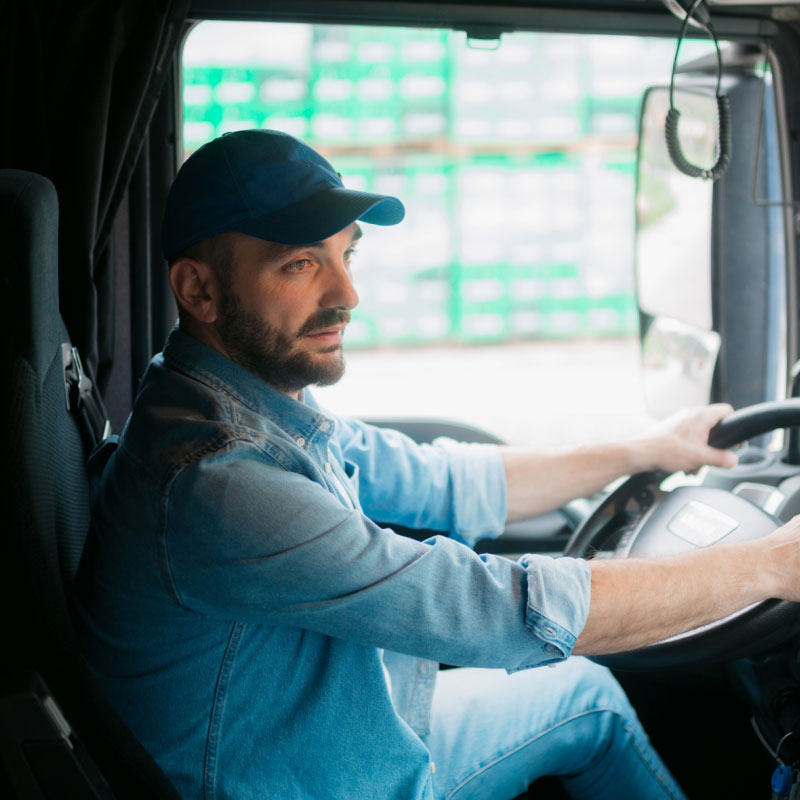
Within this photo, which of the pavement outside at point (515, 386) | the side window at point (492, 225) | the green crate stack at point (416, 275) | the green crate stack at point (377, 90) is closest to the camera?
the pavement outside at point (515, 386)

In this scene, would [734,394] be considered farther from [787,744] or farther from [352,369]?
[352,369]

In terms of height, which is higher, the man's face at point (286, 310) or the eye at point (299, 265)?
the eye at point (299, 265)

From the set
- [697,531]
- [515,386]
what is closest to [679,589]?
[697,531]

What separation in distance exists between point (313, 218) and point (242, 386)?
25 centimetres

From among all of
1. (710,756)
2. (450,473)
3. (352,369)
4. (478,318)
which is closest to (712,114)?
(450,473)

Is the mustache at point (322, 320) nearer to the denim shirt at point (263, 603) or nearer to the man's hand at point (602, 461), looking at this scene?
the denim shirt at point (263, 603)

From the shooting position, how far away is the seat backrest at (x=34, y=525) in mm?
1011

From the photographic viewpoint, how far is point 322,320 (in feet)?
4.34

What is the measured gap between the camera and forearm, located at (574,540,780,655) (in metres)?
1.15

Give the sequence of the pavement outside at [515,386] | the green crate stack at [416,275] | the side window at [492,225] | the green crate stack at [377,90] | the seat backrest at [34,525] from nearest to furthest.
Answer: the seat backrest at [34,525] → the pavement outside at [515,386] → the green crate stack at [377,90] → the side window at [492,225] → the green crate stack at [416,275]

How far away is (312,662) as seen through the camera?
1152mm

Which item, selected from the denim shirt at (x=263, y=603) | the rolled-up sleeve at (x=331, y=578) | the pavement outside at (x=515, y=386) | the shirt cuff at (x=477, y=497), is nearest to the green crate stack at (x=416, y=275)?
the pavement outside at (x=515, y=386)

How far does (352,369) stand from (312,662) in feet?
23.6

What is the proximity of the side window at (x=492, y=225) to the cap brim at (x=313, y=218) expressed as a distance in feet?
17.6
